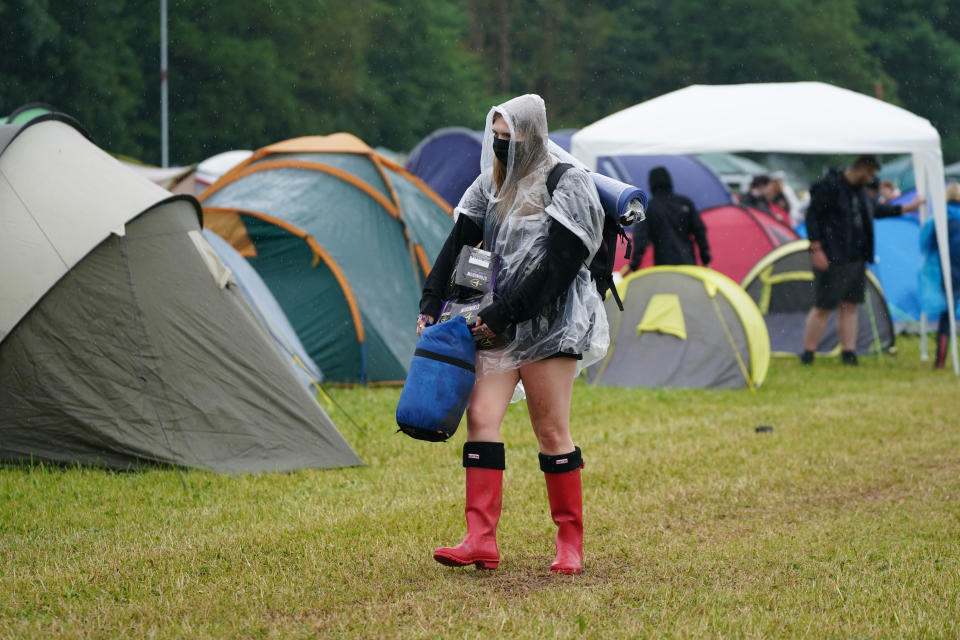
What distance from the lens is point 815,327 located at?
12.0 m

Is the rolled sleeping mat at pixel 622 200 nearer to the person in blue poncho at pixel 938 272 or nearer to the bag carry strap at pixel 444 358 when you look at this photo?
the bag carry strap at pixel 444 358

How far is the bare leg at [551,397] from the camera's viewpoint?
14.7ft

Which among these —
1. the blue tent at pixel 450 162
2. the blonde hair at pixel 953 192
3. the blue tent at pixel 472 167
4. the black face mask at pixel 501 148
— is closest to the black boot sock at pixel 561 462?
the black face mask at pixel 501 148

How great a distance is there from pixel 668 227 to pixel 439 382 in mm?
7211

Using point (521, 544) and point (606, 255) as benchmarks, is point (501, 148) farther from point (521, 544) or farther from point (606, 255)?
point (521, 544)

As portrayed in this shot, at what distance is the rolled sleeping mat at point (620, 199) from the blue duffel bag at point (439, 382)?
68cm

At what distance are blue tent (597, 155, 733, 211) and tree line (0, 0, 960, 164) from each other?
43.9ft

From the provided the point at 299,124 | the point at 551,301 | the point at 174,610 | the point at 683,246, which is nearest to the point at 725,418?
the point at 683,246

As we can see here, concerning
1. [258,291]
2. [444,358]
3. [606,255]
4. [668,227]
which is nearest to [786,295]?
[668,227]

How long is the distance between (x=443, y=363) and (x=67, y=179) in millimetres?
3257

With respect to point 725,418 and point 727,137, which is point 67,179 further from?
point 727,137

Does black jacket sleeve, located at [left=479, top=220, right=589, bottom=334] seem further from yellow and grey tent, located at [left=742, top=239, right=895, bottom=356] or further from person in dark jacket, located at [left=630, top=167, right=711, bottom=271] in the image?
yellow and grey tent, located at [left=742, top=239, right=895, bottom=356]

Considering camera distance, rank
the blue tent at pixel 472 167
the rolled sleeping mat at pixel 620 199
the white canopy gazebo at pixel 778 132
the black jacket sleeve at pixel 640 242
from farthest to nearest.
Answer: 1. the blue tent at pixel 472 167
2. the white canopy gazebo at pixel 778 132
3. the black jacket sleeve at pixel 640 242
4. the rolled sleeping mat at pixel 620 199

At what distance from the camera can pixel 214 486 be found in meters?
6.12
